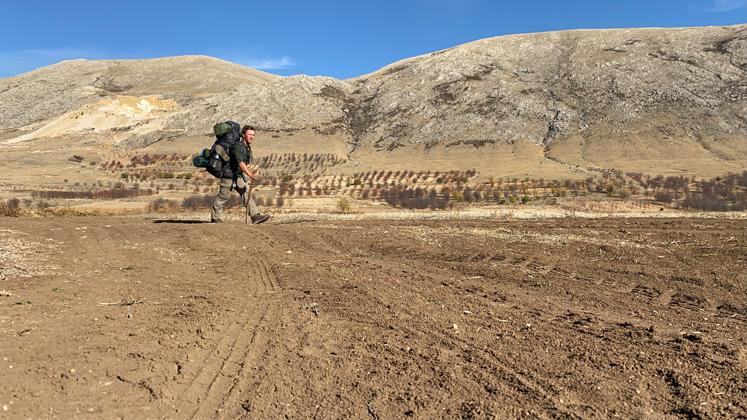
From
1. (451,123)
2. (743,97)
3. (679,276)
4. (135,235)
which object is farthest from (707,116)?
(135,235)

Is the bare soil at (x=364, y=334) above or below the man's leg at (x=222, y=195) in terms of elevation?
below

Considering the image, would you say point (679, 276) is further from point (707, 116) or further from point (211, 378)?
point (707, 116)

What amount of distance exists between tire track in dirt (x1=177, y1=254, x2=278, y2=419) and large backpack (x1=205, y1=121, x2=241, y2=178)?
672 cm

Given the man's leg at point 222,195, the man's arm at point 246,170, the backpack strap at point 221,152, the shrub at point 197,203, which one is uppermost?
the backpack strap at point 221,152

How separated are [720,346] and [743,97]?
70251 mm

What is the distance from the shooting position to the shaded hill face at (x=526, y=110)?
5194 cm

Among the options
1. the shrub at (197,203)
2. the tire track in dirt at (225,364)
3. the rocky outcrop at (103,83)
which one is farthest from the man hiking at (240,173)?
the rocky outcrop at (103,83)

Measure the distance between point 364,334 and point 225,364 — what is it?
121 cm

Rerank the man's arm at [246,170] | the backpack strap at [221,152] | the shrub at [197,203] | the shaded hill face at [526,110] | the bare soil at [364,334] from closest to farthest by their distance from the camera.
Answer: the bare soil at [364,334] → the man's arm at [246,170] → the backpack strap at [221,152] → the shrub at [197,203] → the shaded hill face at [526,110]

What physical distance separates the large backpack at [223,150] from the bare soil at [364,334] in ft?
11.2

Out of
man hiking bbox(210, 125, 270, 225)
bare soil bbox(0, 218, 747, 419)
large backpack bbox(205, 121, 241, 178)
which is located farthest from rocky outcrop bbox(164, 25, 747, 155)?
bare soil bbox(0, 218, 747, 419)

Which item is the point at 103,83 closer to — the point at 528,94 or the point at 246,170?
the point at 528,94

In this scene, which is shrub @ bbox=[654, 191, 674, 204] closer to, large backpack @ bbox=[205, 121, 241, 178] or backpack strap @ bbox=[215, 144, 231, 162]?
large backpack @ bbox=[205, 121, 241, 178]

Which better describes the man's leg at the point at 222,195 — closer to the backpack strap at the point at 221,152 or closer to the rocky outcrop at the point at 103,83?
the backpack strap at the point at 221,152
